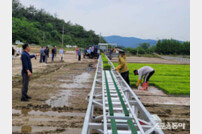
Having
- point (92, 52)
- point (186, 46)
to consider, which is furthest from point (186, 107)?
point (186, 46)

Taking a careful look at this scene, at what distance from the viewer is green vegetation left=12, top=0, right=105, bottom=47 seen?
180 feet

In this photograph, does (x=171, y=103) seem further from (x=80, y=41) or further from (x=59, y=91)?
(x=80, y=41)

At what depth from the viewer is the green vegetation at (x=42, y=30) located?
5499 cm

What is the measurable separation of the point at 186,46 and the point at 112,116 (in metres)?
65.3


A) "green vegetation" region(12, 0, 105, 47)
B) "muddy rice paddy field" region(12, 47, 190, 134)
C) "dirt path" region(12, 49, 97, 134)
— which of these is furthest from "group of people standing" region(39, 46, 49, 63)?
"green vegetation" region(12, 0, 105, 47)

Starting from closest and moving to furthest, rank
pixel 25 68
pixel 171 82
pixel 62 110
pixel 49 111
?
pixel 49 111
pixel 62 110
pixel 25 68
pixel 171 82

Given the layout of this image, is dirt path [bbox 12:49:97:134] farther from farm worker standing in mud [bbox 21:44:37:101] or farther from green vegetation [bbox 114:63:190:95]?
green vegetation [bbox 114:63:190:95]

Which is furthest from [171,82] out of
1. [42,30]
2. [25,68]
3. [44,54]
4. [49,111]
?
[42,30]

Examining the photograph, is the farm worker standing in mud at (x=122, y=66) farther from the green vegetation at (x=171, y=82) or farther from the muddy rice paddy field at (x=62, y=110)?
the green vegetation at (x=171, y=82)

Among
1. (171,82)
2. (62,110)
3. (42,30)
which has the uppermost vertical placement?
(42,30)

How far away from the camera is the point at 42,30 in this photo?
71188mm

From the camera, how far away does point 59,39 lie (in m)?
69.9

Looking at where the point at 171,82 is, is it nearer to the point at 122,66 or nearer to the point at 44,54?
the point at 122,66

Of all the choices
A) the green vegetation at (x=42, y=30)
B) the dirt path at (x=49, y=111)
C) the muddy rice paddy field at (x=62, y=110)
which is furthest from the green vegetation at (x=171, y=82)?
the green vegetation at (x=42, y=30)
